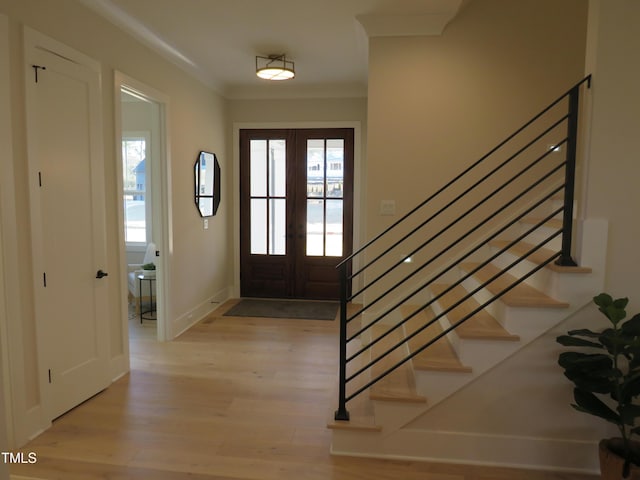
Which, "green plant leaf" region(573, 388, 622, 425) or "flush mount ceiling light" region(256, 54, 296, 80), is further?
"flush mount ceiling light" region(256, 54, 296, 80)

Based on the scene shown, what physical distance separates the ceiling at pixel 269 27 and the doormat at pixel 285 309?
108 inches

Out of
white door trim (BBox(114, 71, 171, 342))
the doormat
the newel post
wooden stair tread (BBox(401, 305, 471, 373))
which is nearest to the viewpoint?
the newel post

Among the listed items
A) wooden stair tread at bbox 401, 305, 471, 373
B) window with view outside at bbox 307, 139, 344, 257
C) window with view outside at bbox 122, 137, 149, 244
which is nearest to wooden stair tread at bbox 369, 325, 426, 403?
wooden stair tread at bbox 401, 305, 471, 373

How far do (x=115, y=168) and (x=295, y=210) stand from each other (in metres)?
2.83

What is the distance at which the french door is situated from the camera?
5.81 meters

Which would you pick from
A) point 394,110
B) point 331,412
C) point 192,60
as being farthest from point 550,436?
point 192,60

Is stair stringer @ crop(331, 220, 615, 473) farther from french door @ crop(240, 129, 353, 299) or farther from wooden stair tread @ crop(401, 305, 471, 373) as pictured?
french door @ crop(240, 129, 353, 299)

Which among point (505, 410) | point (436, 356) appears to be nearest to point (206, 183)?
point (436, 356)

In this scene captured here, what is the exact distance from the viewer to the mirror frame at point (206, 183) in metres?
4.92

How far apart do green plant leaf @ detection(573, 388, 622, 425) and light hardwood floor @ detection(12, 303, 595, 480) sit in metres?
0.48

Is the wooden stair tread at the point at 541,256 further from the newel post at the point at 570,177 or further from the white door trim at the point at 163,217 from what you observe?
the white door trim at the point at 163,217

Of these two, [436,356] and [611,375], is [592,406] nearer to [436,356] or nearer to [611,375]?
[611,375]

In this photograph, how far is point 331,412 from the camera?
295 cm

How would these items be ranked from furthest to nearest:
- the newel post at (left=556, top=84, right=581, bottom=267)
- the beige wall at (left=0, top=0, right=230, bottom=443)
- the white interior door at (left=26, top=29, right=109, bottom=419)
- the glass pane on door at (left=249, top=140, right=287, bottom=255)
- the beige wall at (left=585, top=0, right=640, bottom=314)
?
the glass pane on door at (left=249, top=140, right=287, bottom=255) → the white interior door at (left=26, top=29, right=109, bottom=419) → the beige wall at (left=0, top=0, right=230, bottom=443) → the newel post at (left=556, top=84, right=581, bottom=267) → the beige wall at (left=585, top=0, right=640, bottom=314)
